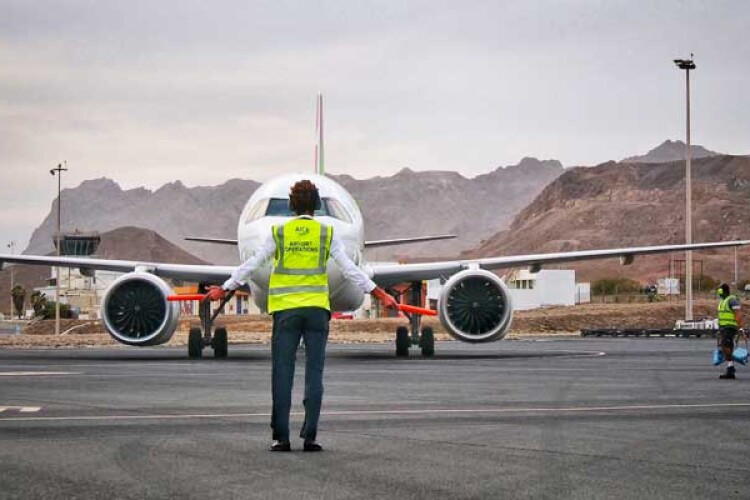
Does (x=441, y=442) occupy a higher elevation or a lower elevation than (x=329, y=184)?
lower


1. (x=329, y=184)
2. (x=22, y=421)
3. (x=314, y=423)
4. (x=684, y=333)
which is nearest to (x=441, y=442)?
(x=314, y=423)

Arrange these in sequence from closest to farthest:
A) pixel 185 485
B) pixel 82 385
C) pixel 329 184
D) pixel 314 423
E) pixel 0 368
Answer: pixel 185 485
pixel 314 423
pixel 82 385
pixel 0 368
pixel 329 184

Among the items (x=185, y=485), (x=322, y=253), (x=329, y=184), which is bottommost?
(x=185, y=485)

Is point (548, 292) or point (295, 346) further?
point (548, 292)

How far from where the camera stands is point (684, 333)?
179ft

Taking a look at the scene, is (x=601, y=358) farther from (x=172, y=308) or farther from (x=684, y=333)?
(x=684, y=333)

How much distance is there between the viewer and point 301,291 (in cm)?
1034

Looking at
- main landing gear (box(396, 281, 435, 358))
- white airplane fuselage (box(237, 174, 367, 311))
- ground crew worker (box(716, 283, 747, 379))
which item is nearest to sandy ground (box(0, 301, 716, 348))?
main landing gear (box(396, 281, 435, 358))

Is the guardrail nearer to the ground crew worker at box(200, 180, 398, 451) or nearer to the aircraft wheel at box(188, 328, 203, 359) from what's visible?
the aircraft wheel at box(188, 328, 203, 359)

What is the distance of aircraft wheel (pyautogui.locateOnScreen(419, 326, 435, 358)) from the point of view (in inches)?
1199

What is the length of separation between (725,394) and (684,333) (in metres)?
39.2

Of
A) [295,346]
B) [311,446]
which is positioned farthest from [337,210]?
[311,446]

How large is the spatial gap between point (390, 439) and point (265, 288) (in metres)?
14.7

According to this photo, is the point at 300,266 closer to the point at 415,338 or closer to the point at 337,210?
the point at 337,210
